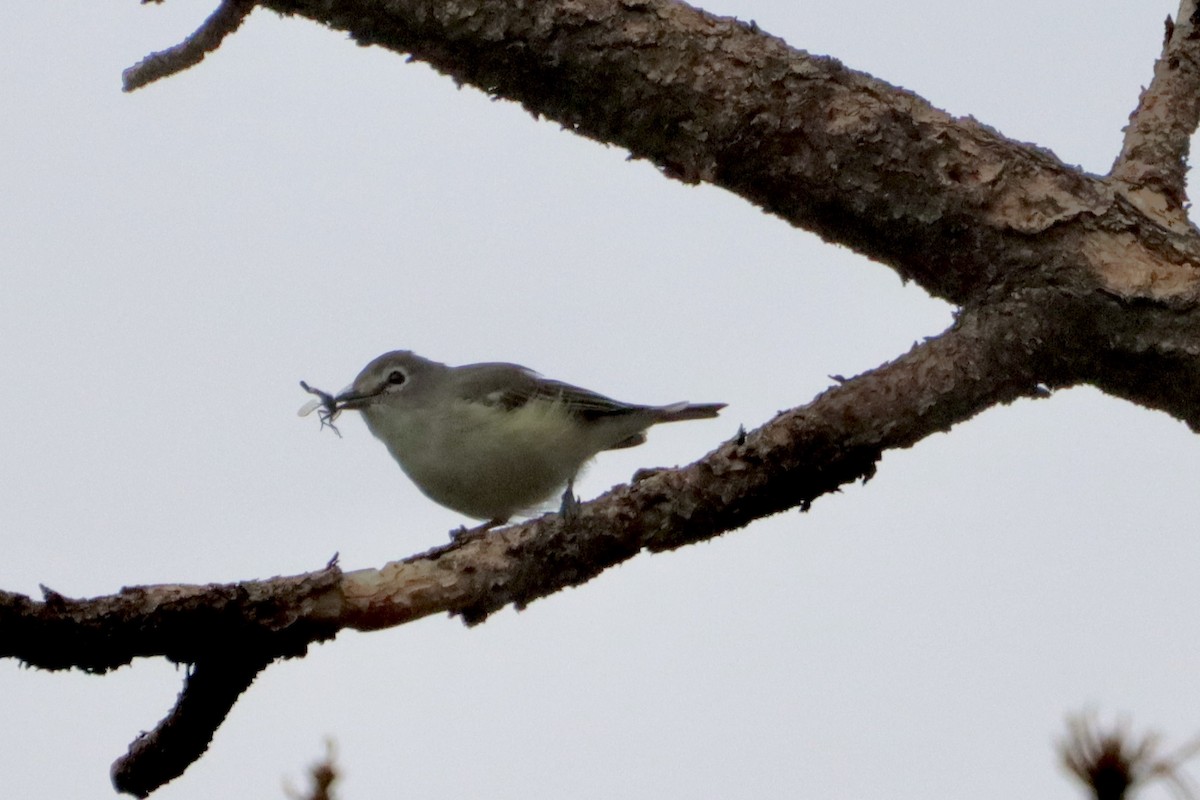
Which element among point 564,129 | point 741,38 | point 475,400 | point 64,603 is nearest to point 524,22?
point 564,129

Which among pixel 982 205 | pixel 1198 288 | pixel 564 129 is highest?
pixel 564 129

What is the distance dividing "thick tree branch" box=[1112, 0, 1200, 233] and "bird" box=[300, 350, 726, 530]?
248cm

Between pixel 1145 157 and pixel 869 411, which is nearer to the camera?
pixel 869 411

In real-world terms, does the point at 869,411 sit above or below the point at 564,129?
below

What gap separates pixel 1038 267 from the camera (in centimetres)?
377

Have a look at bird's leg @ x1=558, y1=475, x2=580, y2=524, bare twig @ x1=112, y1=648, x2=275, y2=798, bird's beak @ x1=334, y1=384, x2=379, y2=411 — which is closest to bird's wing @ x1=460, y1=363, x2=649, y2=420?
bird's beak @ x1=334, y1=384, x2=379, y2=411

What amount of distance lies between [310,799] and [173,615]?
1.23 meters

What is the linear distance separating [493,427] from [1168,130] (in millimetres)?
2795

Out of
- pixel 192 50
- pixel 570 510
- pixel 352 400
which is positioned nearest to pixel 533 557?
pixel 570 510

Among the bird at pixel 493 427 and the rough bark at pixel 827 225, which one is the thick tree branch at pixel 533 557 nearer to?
the rough bark at pixel 827 225

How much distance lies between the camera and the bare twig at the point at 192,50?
4332 mm

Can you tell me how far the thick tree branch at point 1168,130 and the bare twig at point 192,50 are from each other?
2.54 metres

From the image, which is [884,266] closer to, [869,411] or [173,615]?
[869,411]

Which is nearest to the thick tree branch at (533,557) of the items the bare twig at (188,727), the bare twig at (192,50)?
the bare twig at (188,727)
